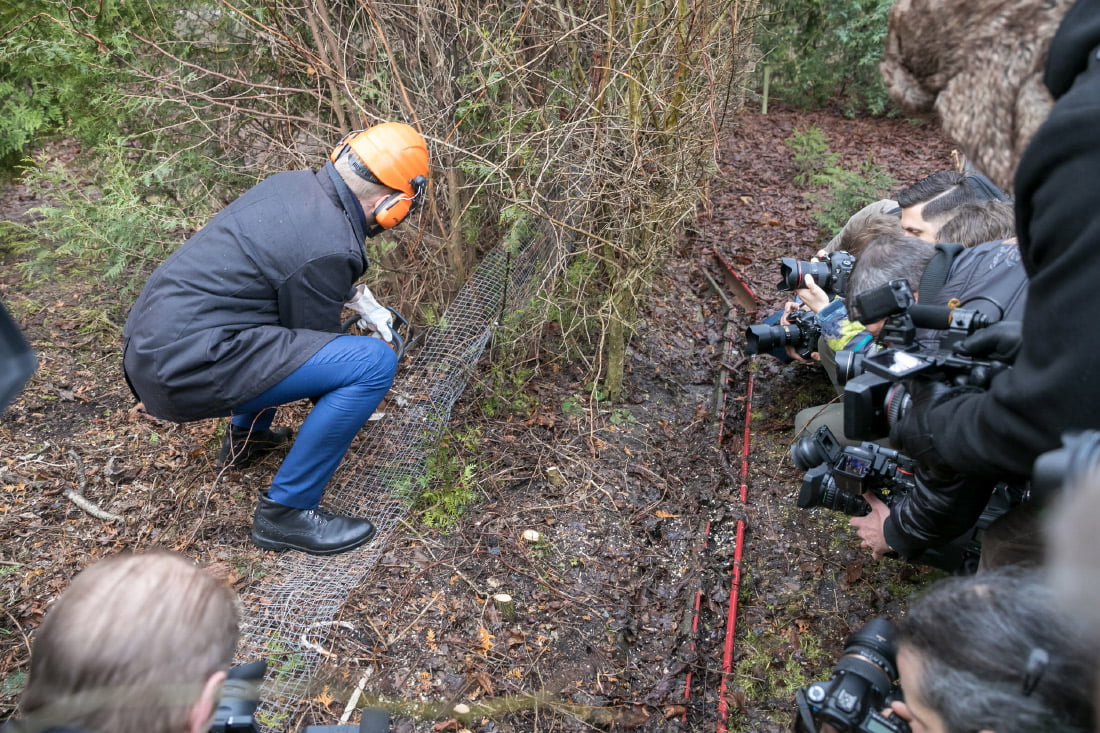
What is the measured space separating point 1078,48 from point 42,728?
256 centimetres

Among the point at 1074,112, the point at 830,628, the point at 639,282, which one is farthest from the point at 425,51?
the point at 830,628

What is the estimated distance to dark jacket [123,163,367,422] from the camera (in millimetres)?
3053

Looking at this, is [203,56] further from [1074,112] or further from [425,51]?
[1074,112]

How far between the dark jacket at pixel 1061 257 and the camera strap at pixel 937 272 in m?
1.20

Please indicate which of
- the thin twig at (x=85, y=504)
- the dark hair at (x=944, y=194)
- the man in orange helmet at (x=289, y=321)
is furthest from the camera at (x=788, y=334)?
the thin twig at (x=85, y=504)

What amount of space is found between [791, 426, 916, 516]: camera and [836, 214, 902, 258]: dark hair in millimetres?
1407

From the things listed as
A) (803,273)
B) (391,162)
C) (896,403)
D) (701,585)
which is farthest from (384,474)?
(803,273)

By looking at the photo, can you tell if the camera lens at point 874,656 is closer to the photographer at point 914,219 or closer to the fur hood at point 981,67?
the fur hood at point 981,67

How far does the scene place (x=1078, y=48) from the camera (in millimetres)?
1520

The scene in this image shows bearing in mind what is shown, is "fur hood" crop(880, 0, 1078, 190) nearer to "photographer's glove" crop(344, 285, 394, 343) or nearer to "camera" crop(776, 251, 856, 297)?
"camera" crop(776, 251, 856, 297)

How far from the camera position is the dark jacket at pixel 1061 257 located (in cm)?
149

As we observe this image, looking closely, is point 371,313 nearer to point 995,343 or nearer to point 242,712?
point 242,712

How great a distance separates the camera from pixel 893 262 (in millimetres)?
3275

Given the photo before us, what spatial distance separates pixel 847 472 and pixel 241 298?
2817 millimetres
